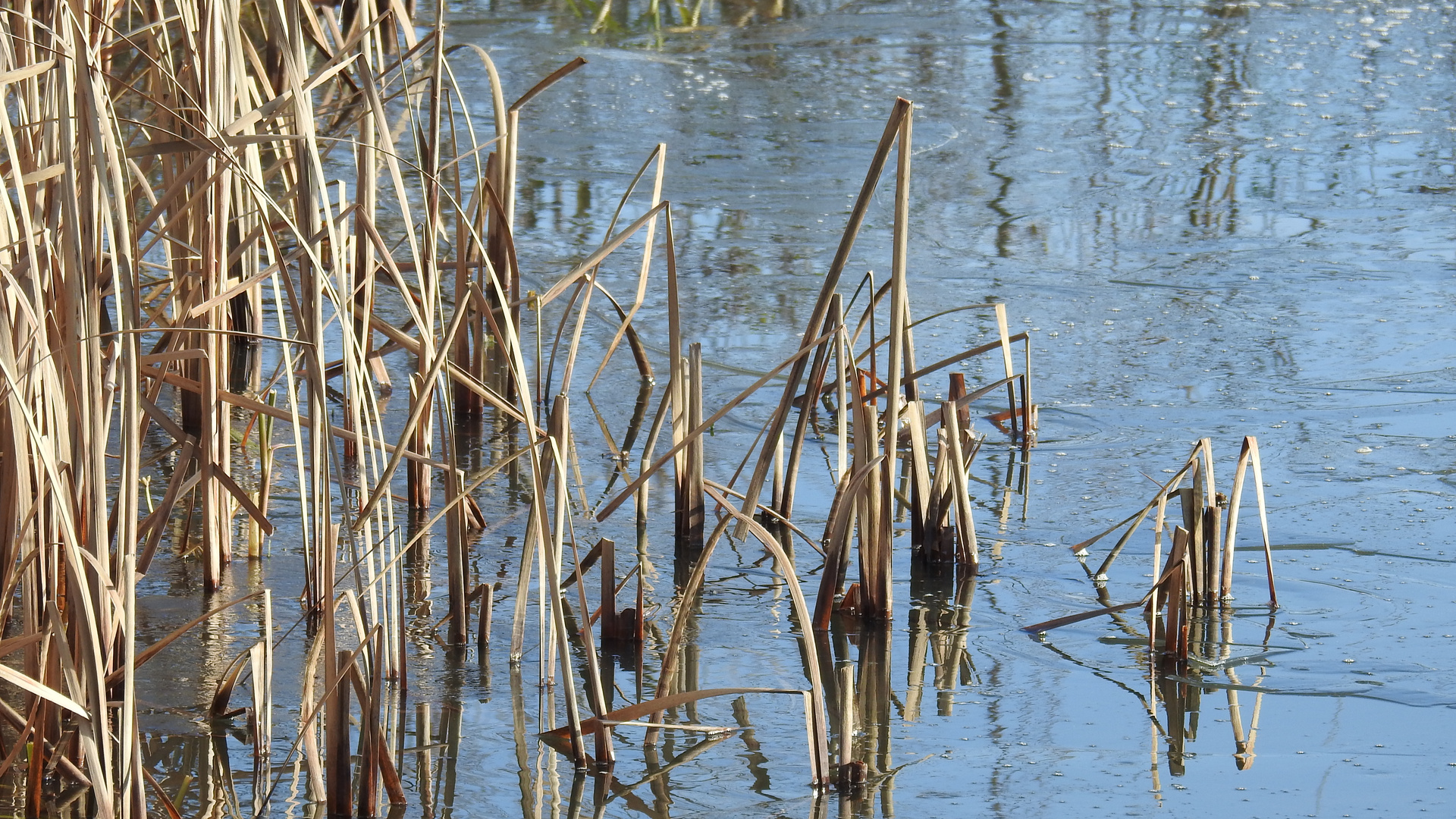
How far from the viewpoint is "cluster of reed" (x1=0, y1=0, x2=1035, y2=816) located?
2.05 m

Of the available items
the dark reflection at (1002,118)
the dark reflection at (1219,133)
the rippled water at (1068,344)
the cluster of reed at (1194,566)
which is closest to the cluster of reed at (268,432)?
the rippled water at (1068,344)

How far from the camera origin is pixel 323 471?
7.73 ft

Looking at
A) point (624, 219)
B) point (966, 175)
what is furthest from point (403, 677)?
point (966, 175)

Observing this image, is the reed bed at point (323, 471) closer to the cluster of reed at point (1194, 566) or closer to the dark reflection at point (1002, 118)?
the cluster of reed at point (1194, 566)

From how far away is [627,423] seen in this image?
4301mm

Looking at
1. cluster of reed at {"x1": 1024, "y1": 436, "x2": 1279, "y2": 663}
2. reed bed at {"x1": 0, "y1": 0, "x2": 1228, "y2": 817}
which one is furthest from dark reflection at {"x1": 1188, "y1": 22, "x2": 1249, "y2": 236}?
cluster of reed at {"x1": 1024, "y1": 436, "x2": 1279, "y2": 663}

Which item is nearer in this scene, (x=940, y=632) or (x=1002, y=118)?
(x=940, y=632)

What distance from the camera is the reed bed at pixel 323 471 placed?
6.84 ft

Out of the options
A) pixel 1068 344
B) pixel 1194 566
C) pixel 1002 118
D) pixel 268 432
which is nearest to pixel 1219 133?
pixel 1002 118

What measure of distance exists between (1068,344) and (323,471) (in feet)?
10.1

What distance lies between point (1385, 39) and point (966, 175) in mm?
3556

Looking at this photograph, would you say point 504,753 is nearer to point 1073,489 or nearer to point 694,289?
point 1073,489

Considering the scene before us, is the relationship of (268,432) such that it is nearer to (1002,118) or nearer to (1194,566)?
(1194,566)

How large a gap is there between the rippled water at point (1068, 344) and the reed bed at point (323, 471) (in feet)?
0.25
